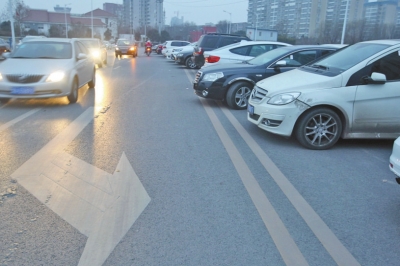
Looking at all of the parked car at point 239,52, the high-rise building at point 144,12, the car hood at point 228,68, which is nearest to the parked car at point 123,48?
the parked car at point 239,52

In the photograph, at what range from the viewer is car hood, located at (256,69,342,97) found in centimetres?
625

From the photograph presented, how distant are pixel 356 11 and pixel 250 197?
49.1 metres

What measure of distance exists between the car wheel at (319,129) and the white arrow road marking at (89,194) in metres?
2.86

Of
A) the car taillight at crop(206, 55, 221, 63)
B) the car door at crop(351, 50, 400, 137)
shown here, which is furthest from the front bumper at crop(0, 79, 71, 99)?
the car door at crop(351, 50, 400, 137)

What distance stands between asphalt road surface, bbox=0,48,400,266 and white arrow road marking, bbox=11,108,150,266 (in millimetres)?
13

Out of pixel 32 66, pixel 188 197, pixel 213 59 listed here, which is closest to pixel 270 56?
pixel 213 59

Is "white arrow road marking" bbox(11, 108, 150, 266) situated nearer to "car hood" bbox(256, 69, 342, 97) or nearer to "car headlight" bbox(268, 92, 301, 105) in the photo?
"car headlight" bbox(268, 92, 301, 105)

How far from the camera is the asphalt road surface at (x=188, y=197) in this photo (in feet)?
10.8

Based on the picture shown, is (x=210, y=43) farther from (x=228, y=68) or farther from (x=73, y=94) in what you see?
(x=73, y=94)

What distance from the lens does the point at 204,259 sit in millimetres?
3180

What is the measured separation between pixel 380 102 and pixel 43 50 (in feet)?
27.7

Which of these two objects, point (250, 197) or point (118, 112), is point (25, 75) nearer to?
point (118, 112)

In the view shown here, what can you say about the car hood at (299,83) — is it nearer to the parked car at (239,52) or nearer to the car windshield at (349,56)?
the car windshield at (349,56)

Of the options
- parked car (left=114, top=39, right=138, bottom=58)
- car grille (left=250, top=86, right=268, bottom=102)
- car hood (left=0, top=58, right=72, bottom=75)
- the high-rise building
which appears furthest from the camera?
the high-rise building
